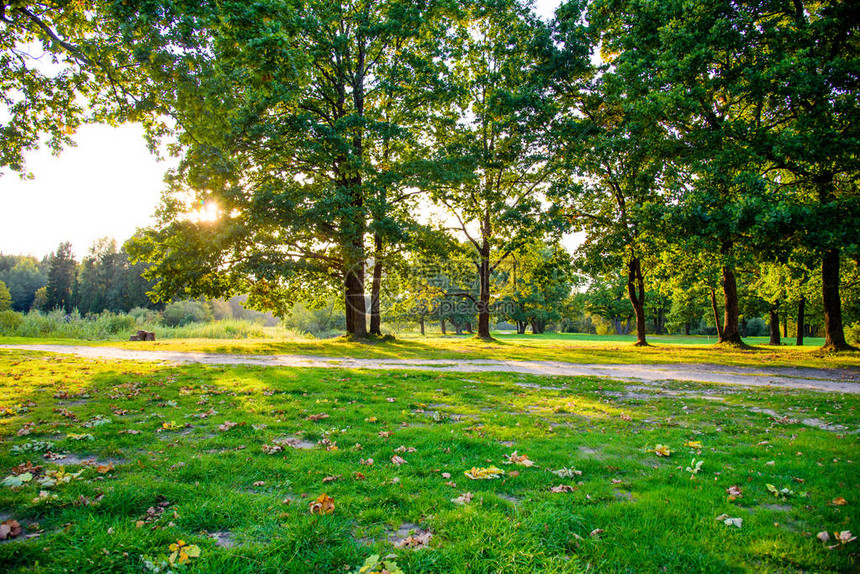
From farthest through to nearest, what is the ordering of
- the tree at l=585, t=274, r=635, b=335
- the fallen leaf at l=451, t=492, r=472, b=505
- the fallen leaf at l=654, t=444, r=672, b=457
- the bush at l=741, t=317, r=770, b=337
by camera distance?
the bush at l=741, t=317, r=770, b=337
the tree at l=585, t=274, r=635, b=335
the fallen leaf at l=654, t=444, r=672, b=457
the fallen leaf at l=451, t=492, r=472, b=505

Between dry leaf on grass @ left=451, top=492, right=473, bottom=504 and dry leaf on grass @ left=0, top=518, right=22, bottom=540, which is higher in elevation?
dry leaf on grass @ left=0, top=518, right=22, bottom=540

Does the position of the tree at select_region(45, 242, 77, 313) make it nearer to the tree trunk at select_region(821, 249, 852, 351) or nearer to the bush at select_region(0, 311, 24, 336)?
the bush at select_region(0, 311, 24, 336)

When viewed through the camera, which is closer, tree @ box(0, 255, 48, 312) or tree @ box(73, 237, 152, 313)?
tree @ box(73, 237, 152, 313)

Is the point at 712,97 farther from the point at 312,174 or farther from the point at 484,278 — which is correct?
the point at 312,174

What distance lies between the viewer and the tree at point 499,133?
22.1 meters

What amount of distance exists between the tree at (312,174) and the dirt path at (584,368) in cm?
512

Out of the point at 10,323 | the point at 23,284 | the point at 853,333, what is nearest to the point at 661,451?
the point at 10,323

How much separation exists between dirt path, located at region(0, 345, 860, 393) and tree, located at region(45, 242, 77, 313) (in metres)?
69.7

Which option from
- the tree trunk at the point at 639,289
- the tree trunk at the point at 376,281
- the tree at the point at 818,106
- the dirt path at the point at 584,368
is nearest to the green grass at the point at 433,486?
the dirt path at the point at 584,368

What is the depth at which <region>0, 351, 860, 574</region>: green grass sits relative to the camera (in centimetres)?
278

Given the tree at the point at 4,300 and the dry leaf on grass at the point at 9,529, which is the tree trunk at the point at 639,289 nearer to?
the dry leaf on grass at the point at 9,529

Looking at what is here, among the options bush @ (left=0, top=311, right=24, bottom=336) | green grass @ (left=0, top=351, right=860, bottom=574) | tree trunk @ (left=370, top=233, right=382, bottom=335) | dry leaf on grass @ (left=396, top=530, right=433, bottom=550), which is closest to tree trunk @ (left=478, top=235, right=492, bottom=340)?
tree trunk @ (left=370, top=233, right=382, bottom=335)

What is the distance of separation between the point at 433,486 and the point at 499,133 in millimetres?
23660

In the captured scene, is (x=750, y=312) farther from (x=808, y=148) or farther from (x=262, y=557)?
(x=262, y=557)
